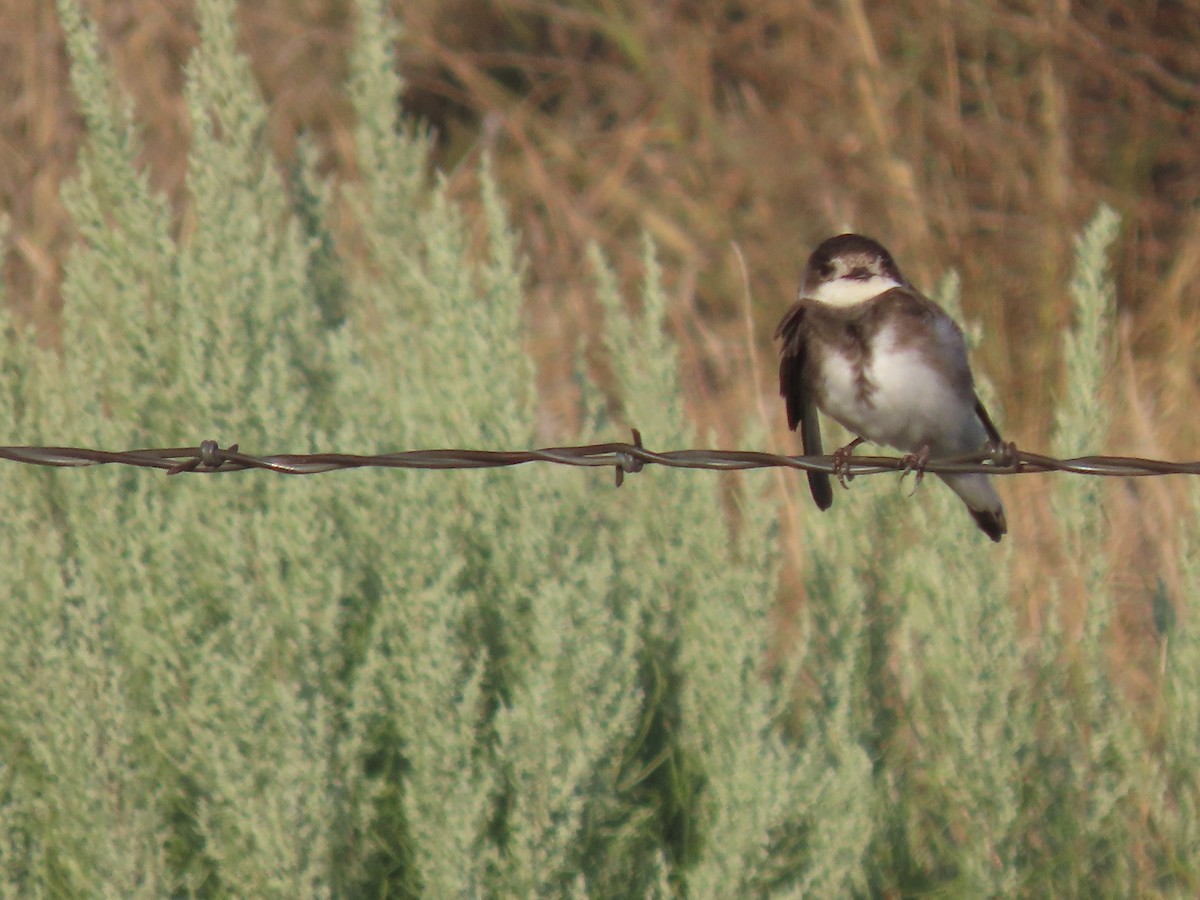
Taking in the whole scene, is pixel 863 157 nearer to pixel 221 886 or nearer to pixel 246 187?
pixel 246 187

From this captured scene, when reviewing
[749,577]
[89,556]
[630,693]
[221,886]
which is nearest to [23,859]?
[221,886]

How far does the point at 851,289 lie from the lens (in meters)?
3.20

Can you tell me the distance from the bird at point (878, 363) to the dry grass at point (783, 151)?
7.54 feet

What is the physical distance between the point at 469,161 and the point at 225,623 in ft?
18.3

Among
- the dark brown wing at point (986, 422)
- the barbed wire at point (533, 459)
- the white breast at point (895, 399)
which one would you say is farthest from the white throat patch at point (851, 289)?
the barbed wire at point (533, 459)

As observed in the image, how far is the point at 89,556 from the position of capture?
10.3 feet

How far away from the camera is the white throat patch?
3.19 meters

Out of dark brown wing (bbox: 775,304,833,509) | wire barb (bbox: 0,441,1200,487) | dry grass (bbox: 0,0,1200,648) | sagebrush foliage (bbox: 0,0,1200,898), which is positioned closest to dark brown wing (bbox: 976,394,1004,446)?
sagebrush foliage (bbox: 0,0,1200,898)

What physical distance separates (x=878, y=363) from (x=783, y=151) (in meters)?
4.45

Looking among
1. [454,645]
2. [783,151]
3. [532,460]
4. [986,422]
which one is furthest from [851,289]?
[783,151]

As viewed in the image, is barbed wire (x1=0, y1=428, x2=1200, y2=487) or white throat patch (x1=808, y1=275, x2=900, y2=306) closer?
barbed wire (x1=0, y1=428, x2=1200, y2=487)

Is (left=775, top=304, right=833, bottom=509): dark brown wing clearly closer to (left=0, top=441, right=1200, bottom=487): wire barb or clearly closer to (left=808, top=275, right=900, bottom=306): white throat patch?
(left=808, top=275, right=900, bottom=306): white throat patch

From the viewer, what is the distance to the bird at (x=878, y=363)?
307cm

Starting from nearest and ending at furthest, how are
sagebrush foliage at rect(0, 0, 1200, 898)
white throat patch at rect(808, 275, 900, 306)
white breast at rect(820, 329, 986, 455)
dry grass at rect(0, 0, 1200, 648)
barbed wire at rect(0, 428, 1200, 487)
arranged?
barbed wire at rect(0, 428, 1200, 487), sagebrush foliage at rect(0, 0, 1200, 898), white breast at rect(820, 329, 986, 455), white throat patch at rect(808, 275, 900, 306), dry grass at rect(0, 0, 1200, 648)
